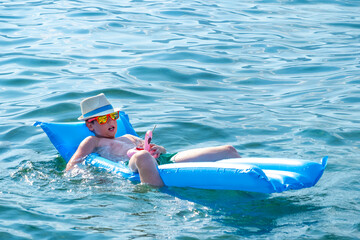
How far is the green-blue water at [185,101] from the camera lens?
5172 mm

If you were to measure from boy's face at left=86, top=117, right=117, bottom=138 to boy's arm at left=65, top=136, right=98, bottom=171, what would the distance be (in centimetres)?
12

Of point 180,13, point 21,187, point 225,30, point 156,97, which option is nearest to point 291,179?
point 21,187

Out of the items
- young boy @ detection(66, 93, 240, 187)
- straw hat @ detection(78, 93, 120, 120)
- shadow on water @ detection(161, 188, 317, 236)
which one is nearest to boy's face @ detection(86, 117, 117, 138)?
young boy @ detection(66, 93, 240, 187)

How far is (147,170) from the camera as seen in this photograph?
5.77 m

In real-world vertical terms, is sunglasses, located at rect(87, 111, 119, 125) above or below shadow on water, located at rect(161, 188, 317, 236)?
above

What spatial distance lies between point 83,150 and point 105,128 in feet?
1.16

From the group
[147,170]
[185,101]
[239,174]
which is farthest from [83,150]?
[185,101]

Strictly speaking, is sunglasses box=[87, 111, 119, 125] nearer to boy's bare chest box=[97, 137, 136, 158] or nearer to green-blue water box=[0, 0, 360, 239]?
boy's bare chest box=[97, 137, 136, 158]

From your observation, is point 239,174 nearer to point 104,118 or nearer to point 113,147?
point 113,147

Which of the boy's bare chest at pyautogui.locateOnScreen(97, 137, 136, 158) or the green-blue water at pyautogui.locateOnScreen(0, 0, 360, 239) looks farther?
the boy's bare chest at pyautogui.locateOnScreen(97, 137, 136, 158)

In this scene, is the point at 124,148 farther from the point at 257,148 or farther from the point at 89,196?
the point at 257,148

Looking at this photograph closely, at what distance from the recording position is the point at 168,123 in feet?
27.3

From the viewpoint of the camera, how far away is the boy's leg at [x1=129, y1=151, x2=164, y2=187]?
5770mm

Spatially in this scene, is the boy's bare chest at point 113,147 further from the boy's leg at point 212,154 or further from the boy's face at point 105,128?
the boy's leg at point 212,154
